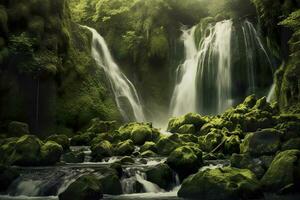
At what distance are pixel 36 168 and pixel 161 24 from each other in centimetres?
2514

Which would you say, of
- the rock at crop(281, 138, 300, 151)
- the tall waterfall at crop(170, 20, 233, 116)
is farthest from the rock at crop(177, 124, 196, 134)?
the rock at crop(281, 138, 300, 151)

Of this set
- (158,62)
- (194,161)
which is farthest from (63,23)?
(194,161)

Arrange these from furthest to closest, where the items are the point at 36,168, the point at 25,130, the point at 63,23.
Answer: the point at 63,23, the point at 25,130, the point at 36,168

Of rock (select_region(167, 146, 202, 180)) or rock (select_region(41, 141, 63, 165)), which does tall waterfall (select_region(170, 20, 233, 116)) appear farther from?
rock (select_region(167, 146, 202, 180))

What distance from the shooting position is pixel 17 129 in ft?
80.0

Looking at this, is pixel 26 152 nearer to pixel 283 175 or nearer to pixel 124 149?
pixel 124 149

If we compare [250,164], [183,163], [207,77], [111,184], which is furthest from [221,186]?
[207,77]

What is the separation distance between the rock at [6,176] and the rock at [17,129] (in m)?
8.42

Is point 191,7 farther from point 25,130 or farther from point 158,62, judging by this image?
point 25,130

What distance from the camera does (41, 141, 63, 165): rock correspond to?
18.9 metres

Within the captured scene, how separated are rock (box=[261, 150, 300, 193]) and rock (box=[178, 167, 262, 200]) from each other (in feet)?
1.59

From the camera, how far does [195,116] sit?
2759cm

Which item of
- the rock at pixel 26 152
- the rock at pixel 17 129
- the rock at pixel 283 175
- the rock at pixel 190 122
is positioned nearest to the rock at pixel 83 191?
the rock at pixel 283 175

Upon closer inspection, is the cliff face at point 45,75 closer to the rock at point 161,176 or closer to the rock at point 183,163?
the rock at point 183,163
